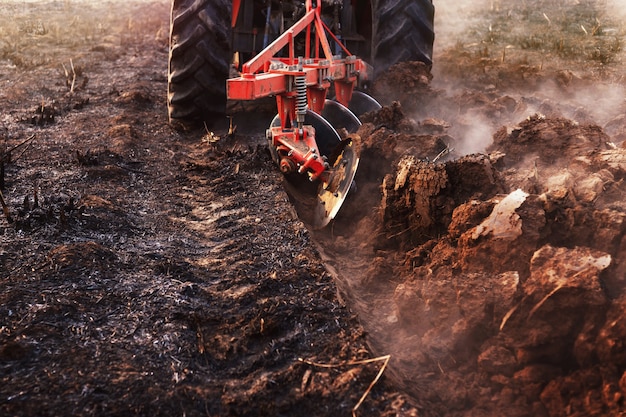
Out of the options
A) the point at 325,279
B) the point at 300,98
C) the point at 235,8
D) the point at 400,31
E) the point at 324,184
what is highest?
the point at 235,8

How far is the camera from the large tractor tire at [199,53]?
5164mm

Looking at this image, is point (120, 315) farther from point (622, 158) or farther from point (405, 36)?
point (405, 36)

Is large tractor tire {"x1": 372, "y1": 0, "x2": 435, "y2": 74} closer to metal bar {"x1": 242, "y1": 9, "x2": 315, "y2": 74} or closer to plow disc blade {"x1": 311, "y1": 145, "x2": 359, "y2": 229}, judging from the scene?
metal bar {"x1": 242, "y1": 9, "x2": 315, "y2": 74}

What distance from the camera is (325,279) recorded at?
9.42 feet

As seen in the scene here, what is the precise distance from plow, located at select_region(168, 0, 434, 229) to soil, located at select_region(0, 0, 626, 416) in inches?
9.8

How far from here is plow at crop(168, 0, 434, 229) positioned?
3.93 meters

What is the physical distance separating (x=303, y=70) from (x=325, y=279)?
1765mm

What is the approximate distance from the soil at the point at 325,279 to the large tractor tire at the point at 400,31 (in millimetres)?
1142

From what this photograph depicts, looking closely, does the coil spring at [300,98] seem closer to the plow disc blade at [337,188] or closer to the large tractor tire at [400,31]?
the plow disc blade at [337,188]

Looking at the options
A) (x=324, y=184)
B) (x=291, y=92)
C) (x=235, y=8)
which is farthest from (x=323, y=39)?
(x=235, y=8)

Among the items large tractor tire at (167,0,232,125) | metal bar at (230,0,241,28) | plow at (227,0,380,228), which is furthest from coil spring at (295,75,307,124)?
metal bar at (230,0,241,28)

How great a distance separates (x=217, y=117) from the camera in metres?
5.65

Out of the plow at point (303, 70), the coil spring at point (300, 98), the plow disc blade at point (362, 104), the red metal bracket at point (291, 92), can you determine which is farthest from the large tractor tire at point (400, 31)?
the coil spring at point (300, 98)

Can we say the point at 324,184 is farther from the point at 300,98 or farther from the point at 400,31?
the point at 400,31
